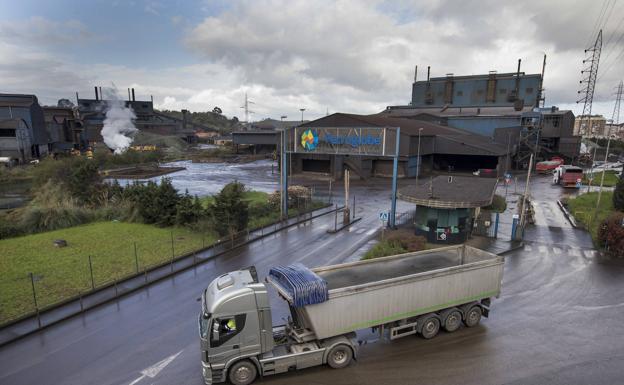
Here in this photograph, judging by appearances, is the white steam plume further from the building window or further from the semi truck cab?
the semi truck cab

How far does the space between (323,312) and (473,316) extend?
20.8ft

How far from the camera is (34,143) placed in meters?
77.5

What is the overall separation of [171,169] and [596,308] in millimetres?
68884

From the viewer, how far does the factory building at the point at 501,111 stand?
2736 inches

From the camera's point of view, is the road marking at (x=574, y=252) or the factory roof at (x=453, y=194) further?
the factory roof at (x=453, y=194)

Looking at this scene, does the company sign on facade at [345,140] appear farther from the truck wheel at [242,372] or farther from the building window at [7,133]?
the building window at [7,133]

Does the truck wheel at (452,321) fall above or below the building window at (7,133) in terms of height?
below

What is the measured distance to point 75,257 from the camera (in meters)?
21.5

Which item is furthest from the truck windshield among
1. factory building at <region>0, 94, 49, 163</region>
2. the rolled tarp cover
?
factory building at <region>0, 94, 49, 163</region>

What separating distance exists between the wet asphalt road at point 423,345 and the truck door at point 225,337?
5.36 feet

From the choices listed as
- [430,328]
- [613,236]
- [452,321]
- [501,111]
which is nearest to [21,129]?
[430,328]

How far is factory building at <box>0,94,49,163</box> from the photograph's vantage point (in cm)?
7164

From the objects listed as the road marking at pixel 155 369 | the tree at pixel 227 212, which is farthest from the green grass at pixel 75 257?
the road marking at pixel 155 369

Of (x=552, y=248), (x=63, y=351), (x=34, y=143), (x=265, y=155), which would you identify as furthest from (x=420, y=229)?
(x=34, y=143)
